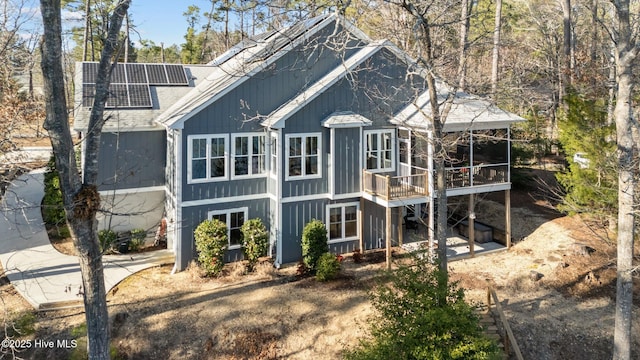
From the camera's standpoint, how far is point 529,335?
11.0m

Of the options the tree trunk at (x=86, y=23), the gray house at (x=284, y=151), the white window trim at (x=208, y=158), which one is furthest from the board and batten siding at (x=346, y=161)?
the tree trunk at (x=86, y=23)

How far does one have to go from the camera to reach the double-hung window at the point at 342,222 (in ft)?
51.5

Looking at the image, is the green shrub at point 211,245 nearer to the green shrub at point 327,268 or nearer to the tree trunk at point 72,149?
the green shrub at point 327,268

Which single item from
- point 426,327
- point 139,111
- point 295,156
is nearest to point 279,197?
point 295,156

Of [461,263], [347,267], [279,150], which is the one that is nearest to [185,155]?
[279,150]

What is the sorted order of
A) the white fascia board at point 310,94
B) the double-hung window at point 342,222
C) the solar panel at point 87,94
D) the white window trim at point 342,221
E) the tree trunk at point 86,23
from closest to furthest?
the tree trunk at point 86,23 < the white fascia board at point 310,94 < the solar panel at point 87,94 < the white window trim at point 342,221 < the double-hung window at point 342,222

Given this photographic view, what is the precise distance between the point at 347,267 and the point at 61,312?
8270 millimetres

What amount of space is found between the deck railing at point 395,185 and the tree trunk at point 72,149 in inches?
377

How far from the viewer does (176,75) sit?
18.3m

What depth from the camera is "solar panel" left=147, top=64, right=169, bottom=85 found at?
1753 cm

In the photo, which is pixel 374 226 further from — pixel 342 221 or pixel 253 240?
pixel 253 240

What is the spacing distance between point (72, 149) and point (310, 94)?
30.9 feet

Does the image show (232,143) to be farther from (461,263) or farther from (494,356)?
(494,356)

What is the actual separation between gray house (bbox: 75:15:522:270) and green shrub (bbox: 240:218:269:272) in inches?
24.4
